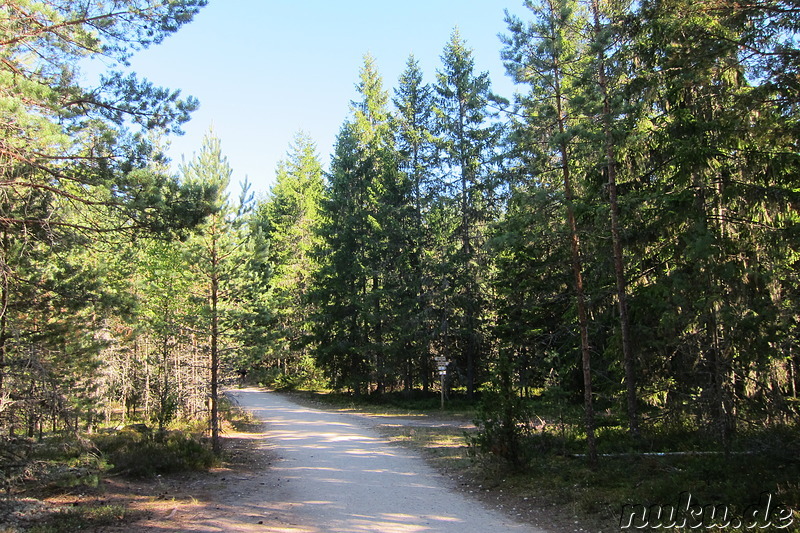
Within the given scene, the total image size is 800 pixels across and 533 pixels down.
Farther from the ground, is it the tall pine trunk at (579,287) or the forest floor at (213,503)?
→ the tall pine trunk at (579,287)

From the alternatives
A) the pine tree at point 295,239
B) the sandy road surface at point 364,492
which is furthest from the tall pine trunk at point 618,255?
the pine tree at point 295,239

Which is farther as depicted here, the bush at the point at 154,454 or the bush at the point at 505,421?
the bush at the point at 154,454

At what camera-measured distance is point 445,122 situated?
998 inches

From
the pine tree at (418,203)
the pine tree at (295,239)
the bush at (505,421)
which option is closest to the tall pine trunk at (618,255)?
the bush at (505,421)

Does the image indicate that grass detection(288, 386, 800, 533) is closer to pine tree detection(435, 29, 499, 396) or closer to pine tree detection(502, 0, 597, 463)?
pine tree detection(502, 0, 597, 463)

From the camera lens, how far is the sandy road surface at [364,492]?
6729 millimetres

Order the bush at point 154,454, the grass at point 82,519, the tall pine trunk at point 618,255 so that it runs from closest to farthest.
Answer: the grass at point 82,519 < the tall pine trunk at point 618,255 < the bush at point 154,454

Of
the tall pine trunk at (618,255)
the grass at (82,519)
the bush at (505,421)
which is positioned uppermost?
the tall pine trunk at (618,255)

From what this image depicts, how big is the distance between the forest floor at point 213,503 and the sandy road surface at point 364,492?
199 mm

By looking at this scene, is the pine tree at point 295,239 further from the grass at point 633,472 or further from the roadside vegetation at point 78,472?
the grass at point 633,472

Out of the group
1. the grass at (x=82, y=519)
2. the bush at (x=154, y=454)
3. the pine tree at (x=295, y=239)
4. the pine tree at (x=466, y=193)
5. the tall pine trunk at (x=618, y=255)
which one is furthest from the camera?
the pine tree at (x=295, y=239)

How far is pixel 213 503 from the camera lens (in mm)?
8203

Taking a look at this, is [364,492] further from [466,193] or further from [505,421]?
[466,193]

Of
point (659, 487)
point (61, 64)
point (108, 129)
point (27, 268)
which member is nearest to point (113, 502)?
point (27, 268)
